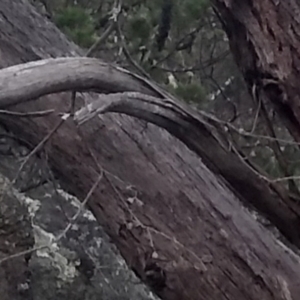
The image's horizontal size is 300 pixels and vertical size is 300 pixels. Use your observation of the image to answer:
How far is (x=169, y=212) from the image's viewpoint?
2.51 meters

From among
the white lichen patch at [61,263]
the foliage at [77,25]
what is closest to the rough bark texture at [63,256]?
the white lichen patch at [61,263]

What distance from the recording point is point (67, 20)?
3.43 meters

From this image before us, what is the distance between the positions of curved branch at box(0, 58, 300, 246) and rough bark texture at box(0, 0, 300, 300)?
0.11 metres

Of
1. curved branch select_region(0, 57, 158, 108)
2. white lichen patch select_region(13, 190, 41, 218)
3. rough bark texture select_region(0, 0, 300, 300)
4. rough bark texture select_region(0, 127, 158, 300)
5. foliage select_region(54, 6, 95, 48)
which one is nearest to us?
curved branch select_region(0, 57, 158, 108)

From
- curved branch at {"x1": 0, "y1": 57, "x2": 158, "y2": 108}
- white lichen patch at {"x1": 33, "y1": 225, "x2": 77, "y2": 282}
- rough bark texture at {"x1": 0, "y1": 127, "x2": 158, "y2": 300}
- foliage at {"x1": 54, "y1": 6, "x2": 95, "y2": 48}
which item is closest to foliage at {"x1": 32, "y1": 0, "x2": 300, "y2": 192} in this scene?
foliage at {"x1": 54, "y1": 6, "x2": 95, "y2": 48}

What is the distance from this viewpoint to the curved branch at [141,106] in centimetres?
185

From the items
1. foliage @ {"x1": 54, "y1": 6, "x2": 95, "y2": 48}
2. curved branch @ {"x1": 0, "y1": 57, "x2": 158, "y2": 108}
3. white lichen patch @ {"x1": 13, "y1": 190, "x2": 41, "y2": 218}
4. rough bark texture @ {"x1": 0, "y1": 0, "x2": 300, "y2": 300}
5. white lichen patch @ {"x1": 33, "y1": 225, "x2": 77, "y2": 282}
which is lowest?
white lichen patch @ {"x1": 33, "y1": 225, "x2": 77, "y2": 282}

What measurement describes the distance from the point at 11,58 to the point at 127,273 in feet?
→ 5.91

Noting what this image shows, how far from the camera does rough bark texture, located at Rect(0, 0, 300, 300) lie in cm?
245

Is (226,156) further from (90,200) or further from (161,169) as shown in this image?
(90,200)

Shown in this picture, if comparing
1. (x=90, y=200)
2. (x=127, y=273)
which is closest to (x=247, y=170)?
(x=90, y=200)

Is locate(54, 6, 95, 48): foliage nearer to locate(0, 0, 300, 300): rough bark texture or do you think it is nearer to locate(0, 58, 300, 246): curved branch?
locate(0, 0, 300, 300): rough bark texture

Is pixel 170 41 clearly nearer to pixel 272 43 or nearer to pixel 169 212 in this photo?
pixel 169 212

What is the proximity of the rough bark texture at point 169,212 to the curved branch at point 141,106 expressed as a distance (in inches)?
4.1
